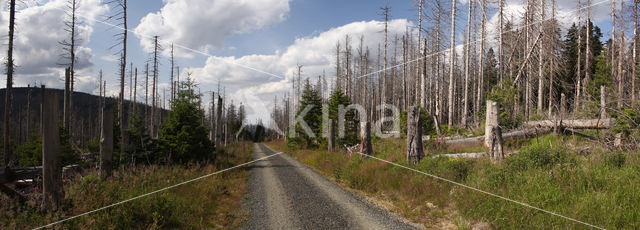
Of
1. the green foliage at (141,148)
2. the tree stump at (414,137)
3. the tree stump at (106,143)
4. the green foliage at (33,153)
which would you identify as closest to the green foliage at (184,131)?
the green foliage at (141,148)

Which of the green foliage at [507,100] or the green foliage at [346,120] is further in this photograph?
the green foliage at [346,120]

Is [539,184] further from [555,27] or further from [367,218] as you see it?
[555,27]

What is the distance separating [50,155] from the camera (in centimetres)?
540

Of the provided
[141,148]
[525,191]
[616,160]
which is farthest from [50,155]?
[616,160]

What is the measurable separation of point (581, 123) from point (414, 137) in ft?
20.0

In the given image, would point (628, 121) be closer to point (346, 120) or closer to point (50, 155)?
point (346, 120)

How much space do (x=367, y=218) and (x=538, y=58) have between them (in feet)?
69.6

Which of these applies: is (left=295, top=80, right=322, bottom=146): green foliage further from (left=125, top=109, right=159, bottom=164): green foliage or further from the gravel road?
the gravel road

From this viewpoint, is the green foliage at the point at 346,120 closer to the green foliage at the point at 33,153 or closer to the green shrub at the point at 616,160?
the green shrub at the point at 616,160

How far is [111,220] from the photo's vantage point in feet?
16.7

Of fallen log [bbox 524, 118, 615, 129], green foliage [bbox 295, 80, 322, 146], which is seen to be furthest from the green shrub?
green foliage [bbox 295, 80, 322, 146]

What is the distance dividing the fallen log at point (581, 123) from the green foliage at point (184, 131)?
47.3ft

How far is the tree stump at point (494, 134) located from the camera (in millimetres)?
7945

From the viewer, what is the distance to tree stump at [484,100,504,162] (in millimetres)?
7945
